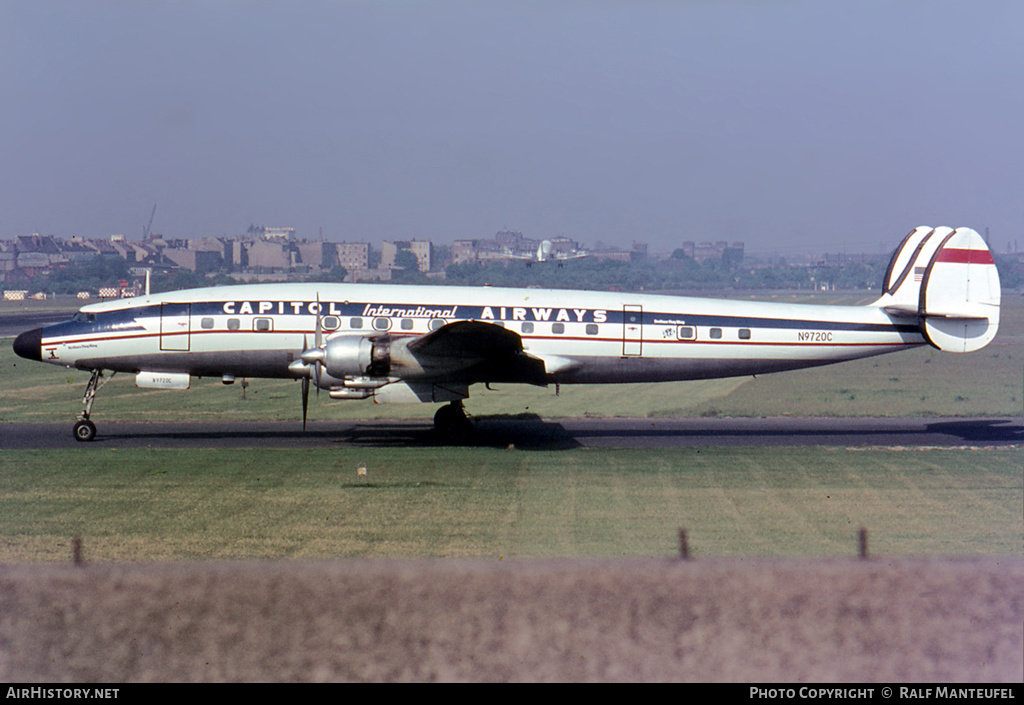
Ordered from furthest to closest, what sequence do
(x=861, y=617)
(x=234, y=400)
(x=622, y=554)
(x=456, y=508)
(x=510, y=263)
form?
(x=510, y=263), (x=234, y=400), (x=456, y=508), (x=622, y=554), (x=861, y=617)

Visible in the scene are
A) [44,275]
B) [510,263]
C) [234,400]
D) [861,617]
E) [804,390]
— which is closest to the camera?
[861,617]

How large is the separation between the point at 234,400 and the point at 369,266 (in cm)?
10748

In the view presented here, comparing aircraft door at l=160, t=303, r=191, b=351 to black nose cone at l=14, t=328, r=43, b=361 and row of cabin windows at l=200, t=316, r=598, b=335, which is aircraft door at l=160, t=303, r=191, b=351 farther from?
black nose cone at l=14, t=328, r=43, b=361

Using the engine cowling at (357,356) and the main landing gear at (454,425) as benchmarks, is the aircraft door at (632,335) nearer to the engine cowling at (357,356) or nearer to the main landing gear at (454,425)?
the main landing gear at (454,425)

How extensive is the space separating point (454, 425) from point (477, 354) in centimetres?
227

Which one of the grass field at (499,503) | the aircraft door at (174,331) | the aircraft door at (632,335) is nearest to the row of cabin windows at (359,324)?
the aircraft door at (174,331)

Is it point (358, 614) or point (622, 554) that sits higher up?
point (358, 614)

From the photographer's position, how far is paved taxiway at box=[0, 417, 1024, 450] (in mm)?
21453

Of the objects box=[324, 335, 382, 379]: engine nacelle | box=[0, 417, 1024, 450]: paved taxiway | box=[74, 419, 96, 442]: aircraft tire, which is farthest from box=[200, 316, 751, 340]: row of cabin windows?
box=[74, 419, 96, 442]: aircraft tire

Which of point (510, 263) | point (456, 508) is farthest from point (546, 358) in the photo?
point (510, 263)

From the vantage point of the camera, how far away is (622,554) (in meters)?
11.5

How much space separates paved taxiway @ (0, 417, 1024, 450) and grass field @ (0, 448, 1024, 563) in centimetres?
161

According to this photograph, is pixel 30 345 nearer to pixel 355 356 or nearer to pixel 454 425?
pixel 355 356

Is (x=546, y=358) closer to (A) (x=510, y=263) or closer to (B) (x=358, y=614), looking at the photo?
(B) (x=358, y=614)
